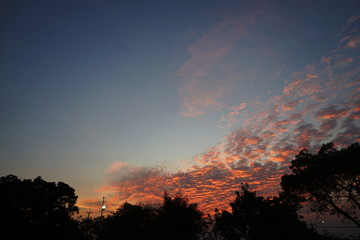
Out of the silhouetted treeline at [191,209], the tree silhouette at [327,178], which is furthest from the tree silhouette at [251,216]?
the tree silhouette at [327,178]

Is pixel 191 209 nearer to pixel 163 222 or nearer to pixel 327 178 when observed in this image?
pixel 163 222

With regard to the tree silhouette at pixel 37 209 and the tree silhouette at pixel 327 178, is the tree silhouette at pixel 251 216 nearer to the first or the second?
the tree silhouette at pixel 327 178

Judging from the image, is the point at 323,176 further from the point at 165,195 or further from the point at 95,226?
the point at 95,226

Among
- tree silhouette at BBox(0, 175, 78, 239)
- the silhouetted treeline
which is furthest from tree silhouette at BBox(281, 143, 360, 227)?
tree silhouette at BBox(0, 175, 78, 239)

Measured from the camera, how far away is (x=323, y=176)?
28.3 metres

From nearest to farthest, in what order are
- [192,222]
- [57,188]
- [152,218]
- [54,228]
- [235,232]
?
[192,222] → [152,218] → [54,228] → [57,188] → [235,232]

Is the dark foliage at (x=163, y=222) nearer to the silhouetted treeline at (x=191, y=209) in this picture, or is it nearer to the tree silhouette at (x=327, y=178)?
the silhouetted treeline at (x=191, y=209)

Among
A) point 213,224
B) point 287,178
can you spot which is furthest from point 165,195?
point 213,224

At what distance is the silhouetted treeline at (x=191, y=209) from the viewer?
91.4 ft

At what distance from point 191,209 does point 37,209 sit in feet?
108

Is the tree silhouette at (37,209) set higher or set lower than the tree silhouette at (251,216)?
higher

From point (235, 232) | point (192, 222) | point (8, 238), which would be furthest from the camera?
point (235, 232)

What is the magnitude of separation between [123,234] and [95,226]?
2872cm

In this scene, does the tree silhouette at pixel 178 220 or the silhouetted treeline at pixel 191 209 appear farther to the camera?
the tree silhouette at pixel 178 220
